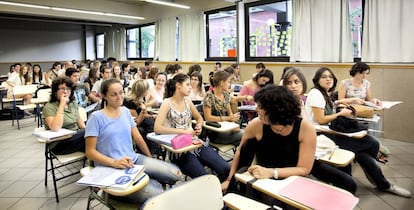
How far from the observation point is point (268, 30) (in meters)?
6.68

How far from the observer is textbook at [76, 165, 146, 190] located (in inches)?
60.6

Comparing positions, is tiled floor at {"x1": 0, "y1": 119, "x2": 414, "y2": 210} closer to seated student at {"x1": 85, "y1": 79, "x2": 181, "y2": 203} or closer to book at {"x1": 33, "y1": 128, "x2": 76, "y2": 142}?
book at {"x1": 33, "y1": 128, "x2": 76, "y2": 142}

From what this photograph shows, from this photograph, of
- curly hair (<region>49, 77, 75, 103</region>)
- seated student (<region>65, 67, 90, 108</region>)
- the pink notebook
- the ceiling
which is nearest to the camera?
the pink notebook

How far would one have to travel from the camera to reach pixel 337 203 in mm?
1275

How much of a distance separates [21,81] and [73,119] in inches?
203

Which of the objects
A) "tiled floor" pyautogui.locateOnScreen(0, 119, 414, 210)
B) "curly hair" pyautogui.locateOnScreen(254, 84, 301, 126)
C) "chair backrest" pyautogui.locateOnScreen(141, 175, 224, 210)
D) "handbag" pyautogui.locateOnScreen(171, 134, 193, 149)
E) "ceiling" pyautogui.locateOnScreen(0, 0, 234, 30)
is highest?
"ceiling" pyautogui.locateOnScreen(0, 0, 234, 30)

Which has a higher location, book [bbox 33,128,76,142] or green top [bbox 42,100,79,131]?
green top [bbox 42,100,79,131]

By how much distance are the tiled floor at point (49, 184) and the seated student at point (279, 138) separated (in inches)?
52.4

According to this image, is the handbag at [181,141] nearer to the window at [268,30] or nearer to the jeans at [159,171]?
the jeans at [159,171]

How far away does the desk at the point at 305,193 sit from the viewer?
1268mm

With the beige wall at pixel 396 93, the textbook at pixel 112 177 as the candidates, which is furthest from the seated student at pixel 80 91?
the beige wall at pixel 396 93

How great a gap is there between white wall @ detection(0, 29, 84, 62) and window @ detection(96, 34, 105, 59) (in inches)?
25.8

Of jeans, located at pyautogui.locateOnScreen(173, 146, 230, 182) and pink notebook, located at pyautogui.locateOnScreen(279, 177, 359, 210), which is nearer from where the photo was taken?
pink notebook, located at pyautogui.locateOnScreen(279, 177, 359, 210)

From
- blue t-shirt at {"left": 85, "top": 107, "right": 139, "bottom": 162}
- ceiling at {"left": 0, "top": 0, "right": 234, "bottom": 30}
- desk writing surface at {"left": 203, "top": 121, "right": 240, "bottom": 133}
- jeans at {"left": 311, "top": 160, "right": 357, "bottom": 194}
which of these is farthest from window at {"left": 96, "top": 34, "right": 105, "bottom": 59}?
jeans at {"left": 311, "top": 160, "right": 357, "bottom": 194}
